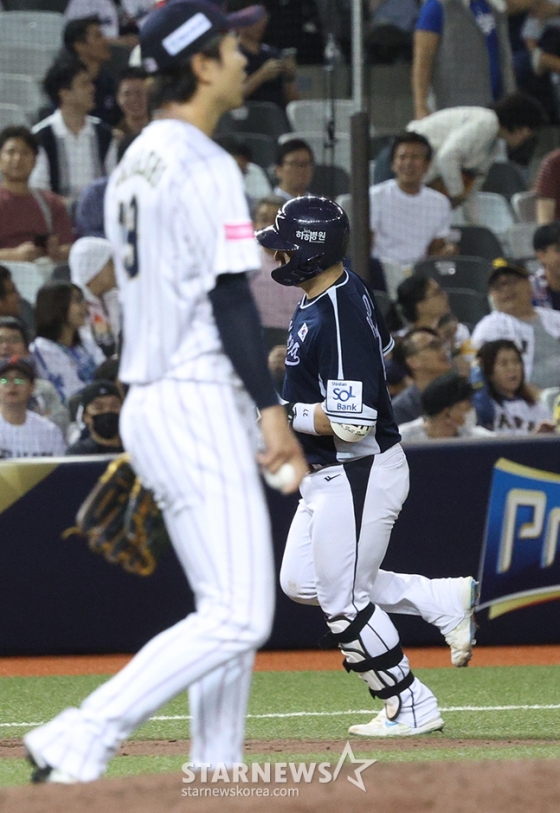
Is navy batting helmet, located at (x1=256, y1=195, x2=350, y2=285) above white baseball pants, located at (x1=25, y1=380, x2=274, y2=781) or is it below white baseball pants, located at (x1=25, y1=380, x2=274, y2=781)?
above

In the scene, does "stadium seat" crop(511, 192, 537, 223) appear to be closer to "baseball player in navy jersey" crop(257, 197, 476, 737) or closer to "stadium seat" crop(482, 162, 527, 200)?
"stadium seat" crop(482, 162, 527, 200)

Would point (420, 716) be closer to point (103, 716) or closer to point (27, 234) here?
point (103, 716)

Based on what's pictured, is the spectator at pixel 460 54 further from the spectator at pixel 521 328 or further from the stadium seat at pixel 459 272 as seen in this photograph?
the spectator at pixel 521 328

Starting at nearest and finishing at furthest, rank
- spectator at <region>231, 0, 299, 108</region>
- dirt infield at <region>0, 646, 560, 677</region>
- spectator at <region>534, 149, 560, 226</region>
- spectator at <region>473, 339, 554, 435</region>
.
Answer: dirt infield at <region>0, 646, 560, 677</region> < spectator at <region>473, 339, 554, 435</region> < spectator at <region>534, 149, 560, 226</region> < spectator at <region>231, 0, 299, 108</region>

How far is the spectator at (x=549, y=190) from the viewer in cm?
965

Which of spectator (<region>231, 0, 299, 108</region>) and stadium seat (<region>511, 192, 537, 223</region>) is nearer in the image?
stadium seat (<region>511, 192, 537, 223</region>)

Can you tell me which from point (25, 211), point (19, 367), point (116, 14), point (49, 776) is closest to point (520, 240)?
point (25, 211)

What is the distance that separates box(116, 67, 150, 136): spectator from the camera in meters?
9.45

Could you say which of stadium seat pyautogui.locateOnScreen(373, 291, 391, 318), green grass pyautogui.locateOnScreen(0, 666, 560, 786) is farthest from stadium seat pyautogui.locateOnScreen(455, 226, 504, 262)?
green grass pyautogui.locateOnScreen(0, 666, 560, 786)

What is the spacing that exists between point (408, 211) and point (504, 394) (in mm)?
2120

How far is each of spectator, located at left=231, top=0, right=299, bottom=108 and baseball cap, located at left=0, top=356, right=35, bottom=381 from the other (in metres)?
4.04

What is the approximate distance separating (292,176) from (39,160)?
1708 mm

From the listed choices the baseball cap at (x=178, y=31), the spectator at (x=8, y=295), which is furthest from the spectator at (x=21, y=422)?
the baseball cap at (x=178, y=31)

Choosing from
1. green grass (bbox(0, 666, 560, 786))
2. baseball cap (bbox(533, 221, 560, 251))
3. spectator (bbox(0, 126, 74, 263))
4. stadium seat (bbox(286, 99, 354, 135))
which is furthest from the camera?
stadium seat (bbox(286, 99, 354, 135))
